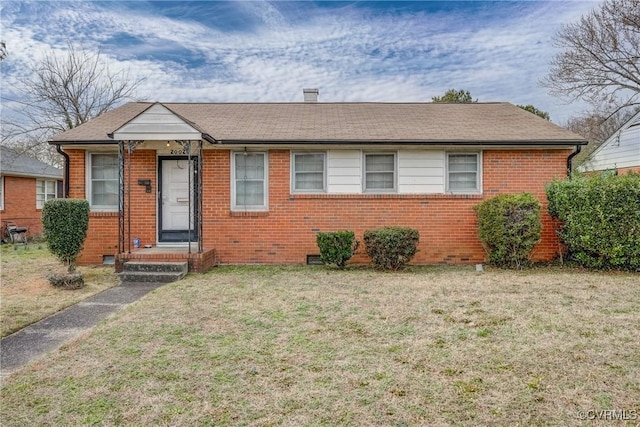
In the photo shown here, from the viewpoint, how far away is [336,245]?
8.76 metres

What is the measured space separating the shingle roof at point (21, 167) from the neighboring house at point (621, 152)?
2246cm

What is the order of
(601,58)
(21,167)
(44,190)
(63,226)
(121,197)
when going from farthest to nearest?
(44,190)
(601,58)
(21,167)
(121,197)
(63,226)

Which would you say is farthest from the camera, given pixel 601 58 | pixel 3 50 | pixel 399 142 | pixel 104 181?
pixel 601 58

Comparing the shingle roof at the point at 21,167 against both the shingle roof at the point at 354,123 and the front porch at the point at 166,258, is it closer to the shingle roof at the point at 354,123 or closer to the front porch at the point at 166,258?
the shingle roof at the point at 354,123

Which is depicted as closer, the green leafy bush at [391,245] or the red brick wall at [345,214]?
the green leafy bush at [391,245]

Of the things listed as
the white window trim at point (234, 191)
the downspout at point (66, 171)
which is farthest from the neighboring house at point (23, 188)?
the white window trim at point (234, 191)

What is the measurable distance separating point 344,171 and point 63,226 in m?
6.13

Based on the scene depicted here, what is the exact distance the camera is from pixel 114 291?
7090mm

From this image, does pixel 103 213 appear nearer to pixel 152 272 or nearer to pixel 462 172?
pixel 152 272

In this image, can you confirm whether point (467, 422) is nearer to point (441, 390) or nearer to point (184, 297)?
point (441, 390)

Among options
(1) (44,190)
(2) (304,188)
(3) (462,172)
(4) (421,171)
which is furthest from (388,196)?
(1) (44,190)

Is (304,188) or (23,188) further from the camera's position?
(23,188)

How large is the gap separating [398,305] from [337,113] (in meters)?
7.50

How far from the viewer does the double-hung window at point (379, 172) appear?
32.7 ft
